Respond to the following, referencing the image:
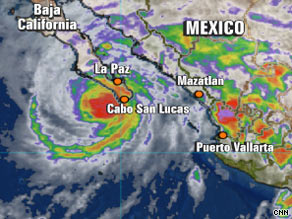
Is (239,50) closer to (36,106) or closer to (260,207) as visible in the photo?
(260,207)

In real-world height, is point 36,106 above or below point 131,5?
below

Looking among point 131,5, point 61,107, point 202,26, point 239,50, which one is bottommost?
point 61,107

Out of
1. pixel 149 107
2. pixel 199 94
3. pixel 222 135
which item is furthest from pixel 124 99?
pixel 222 135

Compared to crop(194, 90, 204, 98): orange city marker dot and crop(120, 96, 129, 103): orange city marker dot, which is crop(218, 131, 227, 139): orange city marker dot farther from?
crop(120, 96, 129, 103): orange city marker dot

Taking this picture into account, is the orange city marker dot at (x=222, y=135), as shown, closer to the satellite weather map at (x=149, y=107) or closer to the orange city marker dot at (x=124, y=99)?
the satellite weather map at (x=149, y=107)

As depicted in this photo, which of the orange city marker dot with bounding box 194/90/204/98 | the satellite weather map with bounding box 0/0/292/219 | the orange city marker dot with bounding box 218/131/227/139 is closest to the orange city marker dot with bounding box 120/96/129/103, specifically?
the satellite weather map with bounding box 0/0/292/219

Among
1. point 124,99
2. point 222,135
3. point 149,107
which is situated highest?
point 124,99

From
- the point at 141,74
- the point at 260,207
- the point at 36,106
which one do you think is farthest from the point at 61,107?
the point at 260,207

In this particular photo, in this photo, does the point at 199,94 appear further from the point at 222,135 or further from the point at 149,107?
the point at 149,107

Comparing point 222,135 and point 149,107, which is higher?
point 149,107
